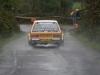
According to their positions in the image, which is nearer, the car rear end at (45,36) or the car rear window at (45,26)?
the car rear end at (45,36)

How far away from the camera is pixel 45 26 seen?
917 inches

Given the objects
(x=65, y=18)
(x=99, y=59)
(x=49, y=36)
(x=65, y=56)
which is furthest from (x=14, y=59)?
(x=65, y=18)

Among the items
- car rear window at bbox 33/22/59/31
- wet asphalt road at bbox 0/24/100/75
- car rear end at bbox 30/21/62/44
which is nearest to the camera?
wet asphalt road at bbox 0/24/100/75

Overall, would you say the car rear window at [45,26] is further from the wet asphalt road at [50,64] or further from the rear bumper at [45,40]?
the wet asphalt road at [50,64]

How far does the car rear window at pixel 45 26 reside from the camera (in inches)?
903

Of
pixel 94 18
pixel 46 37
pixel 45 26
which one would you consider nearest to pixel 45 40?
pixel 46 37

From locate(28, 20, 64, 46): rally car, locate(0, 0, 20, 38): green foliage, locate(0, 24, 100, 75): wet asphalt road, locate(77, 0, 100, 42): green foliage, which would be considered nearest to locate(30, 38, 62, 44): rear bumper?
locate(28, 20, 64, 46): rally car

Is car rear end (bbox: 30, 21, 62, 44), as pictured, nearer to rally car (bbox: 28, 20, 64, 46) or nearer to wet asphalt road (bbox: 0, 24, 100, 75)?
rally car (bbox: 28, 20, 64, 46)

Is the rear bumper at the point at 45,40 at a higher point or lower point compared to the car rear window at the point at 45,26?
lower

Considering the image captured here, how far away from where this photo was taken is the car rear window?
903 inches

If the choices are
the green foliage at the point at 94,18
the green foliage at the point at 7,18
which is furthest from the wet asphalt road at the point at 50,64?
the green foliage at the point at 7,18

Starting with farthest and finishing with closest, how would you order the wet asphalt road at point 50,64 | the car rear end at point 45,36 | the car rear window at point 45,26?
1. the car rear window at point 45,26
2. the car rear end at point 45,36
3. the wet asphalt road at point 50,64

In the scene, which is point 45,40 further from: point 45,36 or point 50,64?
point 50,64

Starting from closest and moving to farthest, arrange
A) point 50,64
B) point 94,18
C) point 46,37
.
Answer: point 50,64, point 46,37, point 94,18
